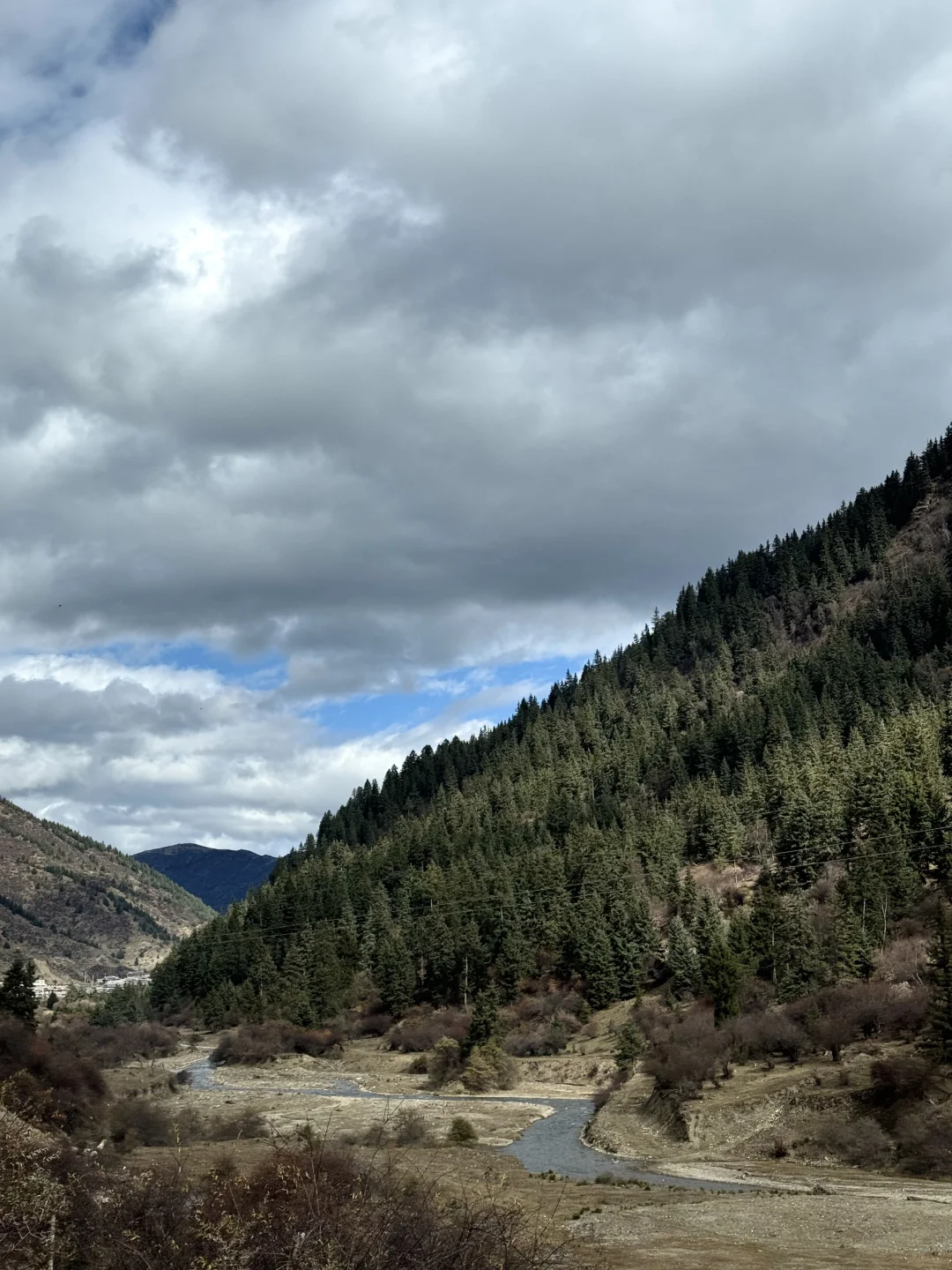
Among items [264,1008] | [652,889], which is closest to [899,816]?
[652,889]

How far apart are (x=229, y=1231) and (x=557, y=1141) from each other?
66.5m

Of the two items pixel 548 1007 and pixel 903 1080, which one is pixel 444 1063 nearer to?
pixel 548 1007

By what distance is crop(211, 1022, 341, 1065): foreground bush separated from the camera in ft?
436

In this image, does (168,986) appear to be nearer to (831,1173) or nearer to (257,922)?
(257,922)

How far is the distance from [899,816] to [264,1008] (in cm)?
9528

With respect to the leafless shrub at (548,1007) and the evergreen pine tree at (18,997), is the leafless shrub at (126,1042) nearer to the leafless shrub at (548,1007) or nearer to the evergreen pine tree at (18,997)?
the evergreen pine tree at (18,997)

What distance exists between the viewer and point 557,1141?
7450cm

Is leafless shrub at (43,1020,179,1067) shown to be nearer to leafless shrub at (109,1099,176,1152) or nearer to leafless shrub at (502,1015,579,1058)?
leafless shrub at (502,1015,579,1058)

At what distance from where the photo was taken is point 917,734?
141 m

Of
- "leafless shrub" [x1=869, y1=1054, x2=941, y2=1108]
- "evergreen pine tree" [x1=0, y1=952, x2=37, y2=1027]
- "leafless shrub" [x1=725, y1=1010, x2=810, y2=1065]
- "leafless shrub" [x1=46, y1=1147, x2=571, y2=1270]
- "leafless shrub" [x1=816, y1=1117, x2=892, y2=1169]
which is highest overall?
"leafless shrub" [x1=46, y1=1147, x2=571, y2=1270]

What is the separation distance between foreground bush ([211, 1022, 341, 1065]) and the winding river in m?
15.2

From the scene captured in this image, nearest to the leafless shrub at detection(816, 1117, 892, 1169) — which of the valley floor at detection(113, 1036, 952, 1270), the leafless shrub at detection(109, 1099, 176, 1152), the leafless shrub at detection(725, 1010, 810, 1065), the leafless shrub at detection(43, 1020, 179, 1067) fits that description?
the valley floor at detection(113, 1036, 952, 1270)

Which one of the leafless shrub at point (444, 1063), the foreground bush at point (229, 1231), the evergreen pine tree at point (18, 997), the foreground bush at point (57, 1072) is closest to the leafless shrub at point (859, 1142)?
the foreground bush at point (229, 1231)

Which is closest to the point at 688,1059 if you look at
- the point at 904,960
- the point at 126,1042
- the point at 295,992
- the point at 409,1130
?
the point at 409,1130
